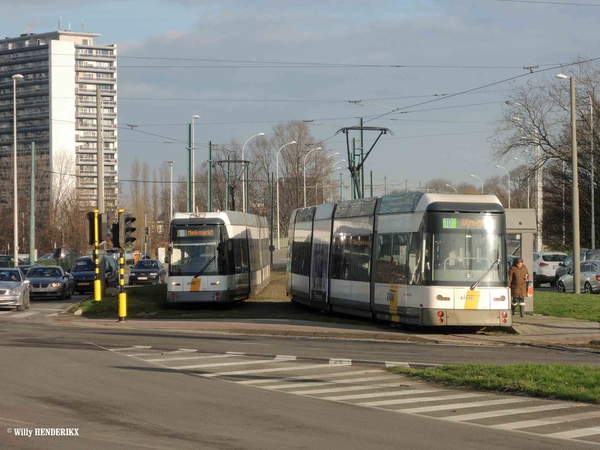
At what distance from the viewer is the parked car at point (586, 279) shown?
41625 millimetres

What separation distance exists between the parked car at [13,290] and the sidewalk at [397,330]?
6.72 meters

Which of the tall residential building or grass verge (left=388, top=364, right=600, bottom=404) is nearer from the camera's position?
grass verge (left=388, top=364, right=600, bottom=404)

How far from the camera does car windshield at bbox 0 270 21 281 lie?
33.7 m

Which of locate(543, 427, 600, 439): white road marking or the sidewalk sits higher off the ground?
locate(543, 427, 600, 439): white road marking

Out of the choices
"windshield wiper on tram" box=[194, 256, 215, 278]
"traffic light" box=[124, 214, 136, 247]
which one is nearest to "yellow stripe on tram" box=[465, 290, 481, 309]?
"traffic light" box=[124, 214, 136, 247]

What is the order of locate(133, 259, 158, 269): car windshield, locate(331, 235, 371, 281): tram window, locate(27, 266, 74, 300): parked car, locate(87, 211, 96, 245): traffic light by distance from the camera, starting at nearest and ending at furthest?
locate(331, 235, 371, 281): tram window, locate(87, 211, 96, 245): traffic light, locate(27, 266, 74, 300): parked car, locate(133, 259, 158, 269): car windshield

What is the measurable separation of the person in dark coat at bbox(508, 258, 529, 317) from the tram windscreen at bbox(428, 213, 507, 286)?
12.8ft

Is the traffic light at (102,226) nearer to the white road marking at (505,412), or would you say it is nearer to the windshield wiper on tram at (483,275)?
the windshield wiper on tram at (483,275)

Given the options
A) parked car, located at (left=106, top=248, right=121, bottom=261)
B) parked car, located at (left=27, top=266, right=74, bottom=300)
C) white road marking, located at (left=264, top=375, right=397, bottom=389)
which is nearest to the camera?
white road marking, located at (left=264, top=375, right=397, bottom=389)

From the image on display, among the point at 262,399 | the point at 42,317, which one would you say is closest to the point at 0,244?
the point at 42,317

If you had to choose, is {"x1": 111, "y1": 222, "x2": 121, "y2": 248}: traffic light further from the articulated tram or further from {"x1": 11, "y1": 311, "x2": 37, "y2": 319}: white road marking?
the articulated tram

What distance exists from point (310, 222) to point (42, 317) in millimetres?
9330

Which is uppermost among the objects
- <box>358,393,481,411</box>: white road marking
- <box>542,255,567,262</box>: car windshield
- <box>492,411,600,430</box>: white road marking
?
<box>542,255,567,262</box>: car windshield

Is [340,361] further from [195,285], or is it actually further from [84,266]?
[84,266]
